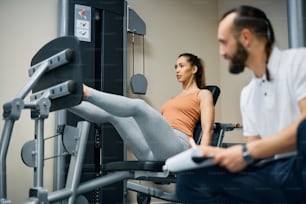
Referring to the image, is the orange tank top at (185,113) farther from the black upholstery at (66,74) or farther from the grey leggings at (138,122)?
the black upholstery at (66,74)

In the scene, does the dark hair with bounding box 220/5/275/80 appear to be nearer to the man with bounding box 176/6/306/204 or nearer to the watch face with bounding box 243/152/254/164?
the man with bounding box 176/6/306/204

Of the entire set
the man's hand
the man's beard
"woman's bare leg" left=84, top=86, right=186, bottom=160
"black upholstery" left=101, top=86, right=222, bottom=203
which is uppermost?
the man's beard

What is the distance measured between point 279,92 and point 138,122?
0.82 m

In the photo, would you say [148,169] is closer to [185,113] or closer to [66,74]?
[66,74]

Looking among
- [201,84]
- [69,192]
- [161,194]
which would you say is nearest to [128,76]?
[201,84]

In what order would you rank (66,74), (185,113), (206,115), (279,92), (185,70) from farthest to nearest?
(185,70) < (185,113) < (206,115) < (66,74) < (279,92)

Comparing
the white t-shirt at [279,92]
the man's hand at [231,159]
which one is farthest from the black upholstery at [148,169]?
the man's hand at [231,159]

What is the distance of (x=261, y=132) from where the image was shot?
50.2 inches

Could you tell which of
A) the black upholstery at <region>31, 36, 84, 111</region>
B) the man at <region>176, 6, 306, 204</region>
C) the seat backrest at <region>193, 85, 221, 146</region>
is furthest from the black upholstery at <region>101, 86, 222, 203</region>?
the man at <region>176, 6, 306, 204</region>

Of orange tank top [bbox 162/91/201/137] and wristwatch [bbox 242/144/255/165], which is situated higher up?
orange tank top [bbox 162/91/201/137]

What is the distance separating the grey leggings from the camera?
1713 millimetres

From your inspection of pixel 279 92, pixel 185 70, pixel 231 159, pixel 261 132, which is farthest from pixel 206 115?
pixel 231 159

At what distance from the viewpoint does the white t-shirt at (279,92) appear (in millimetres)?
1115

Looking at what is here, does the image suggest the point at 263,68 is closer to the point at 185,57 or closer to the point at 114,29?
the point at 185,57
